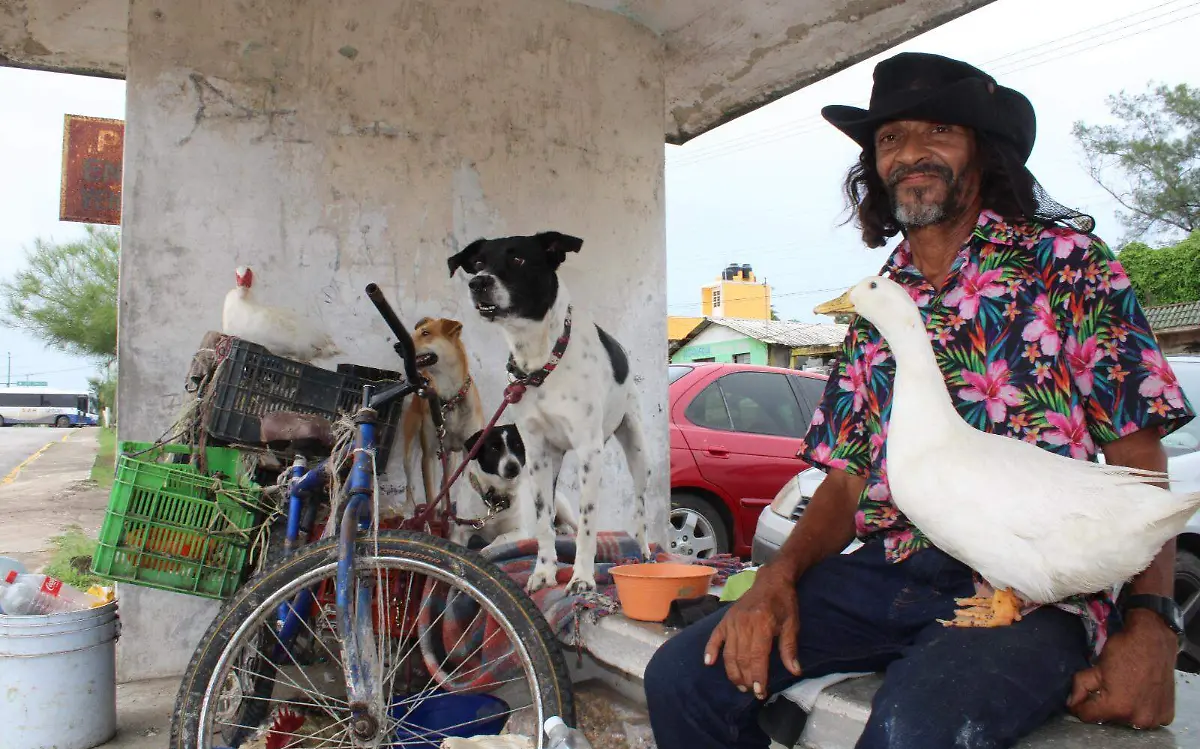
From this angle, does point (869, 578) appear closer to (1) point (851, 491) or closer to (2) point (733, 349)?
(1) point (851, 491)

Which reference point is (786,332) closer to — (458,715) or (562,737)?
(458,715)

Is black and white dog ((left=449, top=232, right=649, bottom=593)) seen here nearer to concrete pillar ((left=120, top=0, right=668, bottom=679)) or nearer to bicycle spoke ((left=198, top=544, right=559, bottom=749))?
bicycle spoke ((left=198, top=544, right=559, bottom=749))

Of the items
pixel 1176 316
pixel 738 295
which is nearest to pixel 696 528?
pixel 1176 316

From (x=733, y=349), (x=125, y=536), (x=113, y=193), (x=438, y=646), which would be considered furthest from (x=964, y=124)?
(x=733, y=349)

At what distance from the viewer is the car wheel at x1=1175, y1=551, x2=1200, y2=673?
363 centimetres

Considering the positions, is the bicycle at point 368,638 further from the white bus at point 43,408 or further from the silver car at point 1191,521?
the white bus at point 43,408

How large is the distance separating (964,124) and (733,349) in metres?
28.4

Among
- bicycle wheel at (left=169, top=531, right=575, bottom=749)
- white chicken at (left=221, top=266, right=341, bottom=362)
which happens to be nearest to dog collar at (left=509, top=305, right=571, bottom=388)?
bicycle wheel at (left=169, top=531, right=575, bottom=749)

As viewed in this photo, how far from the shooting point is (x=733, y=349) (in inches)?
A: 1185

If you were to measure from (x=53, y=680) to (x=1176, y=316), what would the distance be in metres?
24.2

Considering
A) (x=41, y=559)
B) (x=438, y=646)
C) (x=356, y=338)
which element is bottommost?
(x=41, y=559)

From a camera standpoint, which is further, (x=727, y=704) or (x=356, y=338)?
(x=356, y=338)

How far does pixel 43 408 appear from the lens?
54.1m

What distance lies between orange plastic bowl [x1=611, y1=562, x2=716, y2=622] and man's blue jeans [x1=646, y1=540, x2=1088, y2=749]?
0.63 meters
